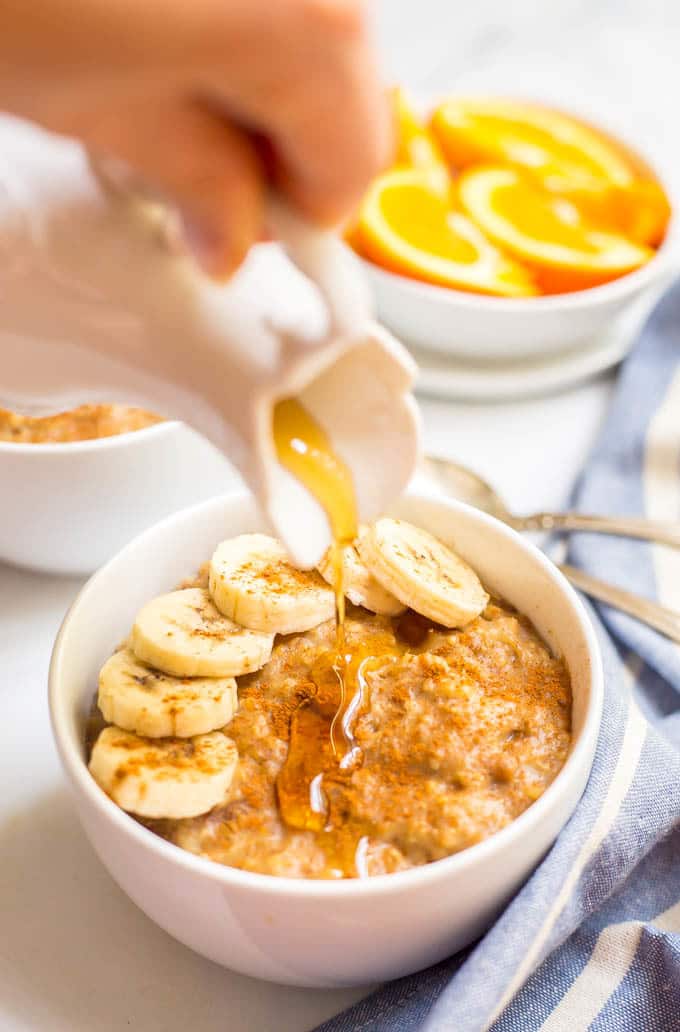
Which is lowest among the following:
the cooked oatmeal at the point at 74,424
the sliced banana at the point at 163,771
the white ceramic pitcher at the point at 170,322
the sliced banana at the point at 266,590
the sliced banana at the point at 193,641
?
the cooked oatmeal at the point at 74,424

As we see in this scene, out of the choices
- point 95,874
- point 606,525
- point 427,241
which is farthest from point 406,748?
point 427,241

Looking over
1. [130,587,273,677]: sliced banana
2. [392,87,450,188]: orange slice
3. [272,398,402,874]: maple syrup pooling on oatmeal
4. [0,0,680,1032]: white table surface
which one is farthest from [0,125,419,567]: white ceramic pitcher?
[392,87,450,188]: orange slice

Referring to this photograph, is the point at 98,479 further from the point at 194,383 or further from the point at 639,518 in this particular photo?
the point at 639,518

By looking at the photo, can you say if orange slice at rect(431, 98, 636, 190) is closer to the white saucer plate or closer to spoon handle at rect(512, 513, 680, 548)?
the white saucer plate

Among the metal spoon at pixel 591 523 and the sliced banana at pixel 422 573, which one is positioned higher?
the sliced banana at pixel 422 573

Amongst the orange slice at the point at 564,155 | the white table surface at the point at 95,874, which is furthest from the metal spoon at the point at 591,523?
the orange slice at the point at 564,155

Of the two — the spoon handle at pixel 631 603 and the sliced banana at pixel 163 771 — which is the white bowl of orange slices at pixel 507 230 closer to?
the spoon handle at pixel 631 603
